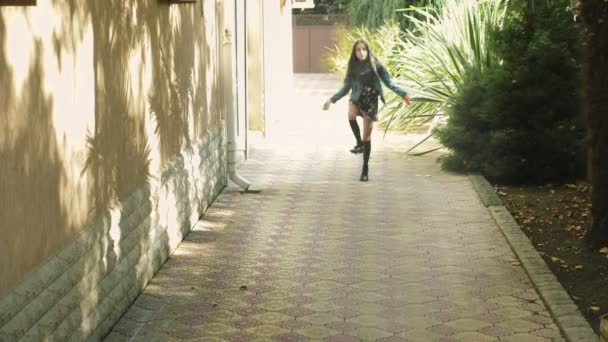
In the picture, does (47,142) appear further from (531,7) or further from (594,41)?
(531,7)

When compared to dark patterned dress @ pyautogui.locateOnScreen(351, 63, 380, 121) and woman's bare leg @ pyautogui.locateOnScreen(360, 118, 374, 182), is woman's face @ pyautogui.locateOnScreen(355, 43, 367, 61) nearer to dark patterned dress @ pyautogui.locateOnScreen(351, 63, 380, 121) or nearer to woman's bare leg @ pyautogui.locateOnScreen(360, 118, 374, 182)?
dark patterned dress @ pyautogui.locateOnScreen(351, 63, 380, 121)

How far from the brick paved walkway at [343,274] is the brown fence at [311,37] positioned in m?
34.2

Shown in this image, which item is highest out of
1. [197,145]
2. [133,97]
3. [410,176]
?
[133,97]

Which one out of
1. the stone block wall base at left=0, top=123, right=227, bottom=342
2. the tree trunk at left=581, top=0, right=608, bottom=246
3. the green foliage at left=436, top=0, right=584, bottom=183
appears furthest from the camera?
the green foliage at left=436, top=0, right=584, bottom=183

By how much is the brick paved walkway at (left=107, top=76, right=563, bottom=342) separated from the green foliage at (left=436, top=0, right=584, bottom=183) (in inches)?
29.6

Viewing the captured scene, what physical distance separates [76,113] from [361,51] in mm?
8980

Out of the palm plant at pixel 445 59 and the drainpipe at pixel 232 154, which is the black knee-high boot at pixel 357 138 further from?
the drainpipe at pixel 232 154

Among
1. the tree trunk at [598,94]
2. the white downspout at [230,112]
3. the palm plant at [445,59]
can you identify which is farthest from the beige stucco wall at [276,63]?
the tree trunk at [598,94]

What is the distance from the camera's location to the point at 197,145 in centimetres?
1123

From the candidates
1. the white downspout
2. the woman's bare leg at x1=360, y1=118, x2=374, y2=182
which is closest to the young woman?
the woman's bare leg at x1=360, y1=118, x2=374, y2=182

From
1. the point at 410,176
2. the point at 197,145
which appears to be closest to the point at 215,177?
the point at 197,145

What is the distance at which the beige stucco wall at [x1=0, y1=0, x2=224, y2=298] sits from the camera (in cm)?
512

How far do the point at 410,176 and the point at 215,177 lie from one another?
308 cm

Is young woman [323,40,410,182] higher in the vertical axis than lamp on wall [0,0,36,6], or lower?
lower
